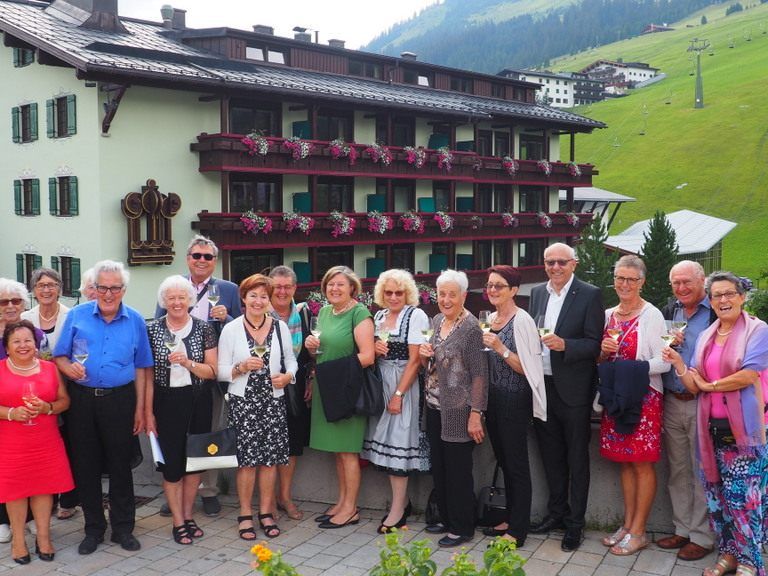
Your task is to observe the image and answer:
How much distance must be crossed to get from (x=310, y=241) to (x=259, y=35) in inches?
348

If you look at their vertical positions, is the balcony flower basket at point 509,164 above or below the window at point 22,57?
below

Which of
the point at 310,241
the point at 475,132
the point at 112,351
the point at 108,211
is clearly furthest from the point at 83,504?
the point at 475,132

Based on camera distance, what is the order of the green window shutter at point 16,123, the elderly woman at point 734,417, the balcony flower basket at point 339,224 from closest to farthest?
the elderly woman at point 734,417, the green window shutter at point 16,123, the balcony flower basket at point 339,224

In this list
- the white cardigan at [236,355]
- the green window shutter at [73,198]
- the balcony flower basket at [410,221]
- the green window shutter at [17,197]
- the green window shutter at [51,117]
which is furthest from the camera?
the balcony flower basket at [410,221]

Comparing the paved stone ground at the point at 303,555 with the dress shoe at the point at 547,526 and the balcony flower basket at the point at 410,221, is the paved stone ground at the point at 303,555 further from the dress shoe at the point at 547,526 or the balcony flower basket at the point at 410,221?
the balcony flower basket at the point at 410,221

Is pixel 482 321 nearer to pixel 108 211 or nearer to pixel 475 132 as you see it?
pixel 108 211

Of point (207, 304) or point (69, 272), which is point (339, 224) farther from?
point (207, 304)

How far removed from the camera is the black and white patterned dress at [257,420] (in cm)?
721

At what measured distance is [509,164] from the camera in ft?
129

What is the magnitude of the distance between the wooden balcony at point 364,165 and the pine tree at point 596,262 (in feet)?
15.6

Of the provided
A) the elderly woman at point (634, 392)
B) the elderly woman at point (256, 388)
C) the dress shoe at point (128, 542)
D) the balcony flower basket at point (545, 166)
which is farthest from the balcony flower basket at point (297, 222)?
the elderly woman at point (634, 392)

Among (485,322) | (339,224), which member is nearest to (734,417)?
(485,322)

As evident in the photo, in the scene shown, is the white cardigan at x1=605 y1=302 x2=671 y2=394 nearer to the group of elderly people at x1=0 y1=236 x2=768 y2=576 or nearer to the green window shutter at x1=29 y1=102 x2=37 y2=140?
the group of elderly people at x1=0 y1=236 x2=768 y2=576

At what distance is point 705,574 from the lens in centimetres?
613
